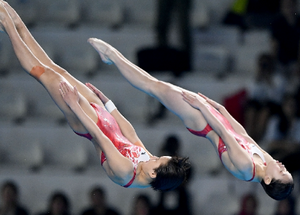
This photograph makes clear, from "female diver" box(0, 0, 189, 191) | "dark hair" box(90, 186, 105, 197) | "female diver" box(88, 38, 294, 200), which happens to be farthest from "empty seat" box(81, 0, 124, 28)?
"female diver" box(0, 0, 189, 191)

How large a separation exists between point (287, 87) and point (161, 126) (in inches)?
66.1

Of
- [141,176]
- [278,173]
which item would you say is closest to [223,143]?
[278,173]

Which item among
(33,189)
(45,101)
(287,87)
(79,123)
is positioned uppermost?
(79,123)

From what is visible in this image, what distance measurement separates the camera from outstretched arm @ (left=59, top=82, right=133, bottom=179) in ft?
11.5

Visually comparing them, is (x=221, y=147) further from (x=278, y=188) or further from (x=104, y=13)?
(x=104, y=13)

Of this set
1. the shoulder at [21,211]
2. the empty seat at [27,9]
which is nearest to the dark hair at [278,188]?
the shoulder at [21,211]

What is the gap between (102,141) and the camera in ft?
11.5

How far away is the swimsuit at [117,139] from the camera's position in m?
3.79

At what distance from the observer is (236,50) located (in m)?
6.34

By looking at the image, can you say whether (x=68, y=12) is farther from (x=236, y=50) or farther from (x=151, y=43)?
(x=236, y=50)

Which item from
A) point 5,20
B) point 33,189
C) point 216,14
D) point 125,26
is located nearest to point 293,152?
point 216,14

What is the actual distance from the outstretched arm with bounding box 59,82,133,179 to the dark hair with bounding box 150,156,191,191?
0.78 ft

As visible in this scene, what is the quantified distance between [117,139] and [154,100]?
7.34 ft

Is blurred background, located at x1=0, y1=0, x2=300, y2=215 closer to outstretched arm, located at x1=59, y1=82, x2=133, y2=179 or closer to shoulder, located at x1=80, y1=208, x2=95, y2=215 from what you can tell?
shoulder, located at x1=80, y1=208, x2=95, y2=215
